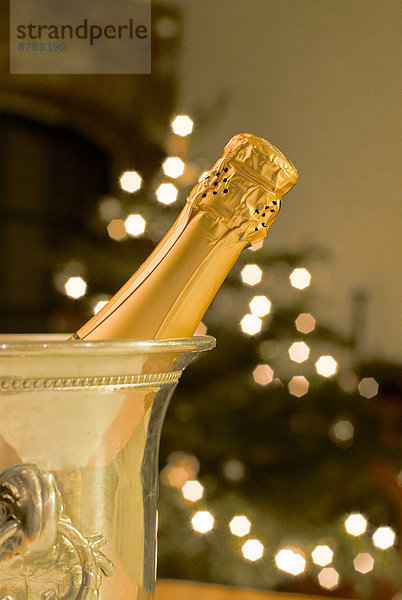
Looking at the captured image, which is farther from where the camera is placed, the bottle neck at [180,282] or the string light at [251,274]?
the string light at [251,274]

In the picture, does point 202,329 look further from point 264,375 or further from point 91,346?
point 91,346

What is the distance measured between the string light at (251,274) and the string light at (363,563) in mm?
345

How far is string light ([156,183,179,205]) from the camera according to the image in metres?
0.73

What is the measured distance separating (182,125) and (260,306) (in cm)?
24

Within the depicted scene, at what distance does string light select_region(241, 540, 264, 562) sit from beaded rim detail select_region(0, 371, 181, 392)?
48 cm

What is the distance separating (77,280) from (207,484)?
298mm

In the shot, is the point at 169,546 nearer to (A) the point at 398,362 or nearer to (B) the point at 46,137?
(A) the point at 398,362

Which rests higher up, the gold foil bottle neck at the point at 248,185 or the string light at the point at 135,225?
the gold foil bottle neck at the point at 248,185

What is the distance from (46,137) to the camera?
75cm

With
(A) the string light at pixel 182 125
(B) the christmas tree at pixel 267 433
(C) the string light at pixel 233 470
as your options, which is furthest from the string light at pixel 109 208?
(C) the string light at pixel 233 470

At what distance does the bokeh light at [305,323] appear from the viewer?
705 millimetres

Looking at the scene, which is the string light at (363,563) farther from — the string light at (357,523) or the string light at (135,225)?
the string light at (135,225)

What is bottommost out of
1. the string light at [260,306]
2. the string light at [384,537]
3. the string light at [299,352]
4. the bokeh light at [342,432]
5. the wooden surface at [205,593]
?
the wooden surface at [205,593]

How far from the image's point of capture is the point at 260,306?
72 centimetres
